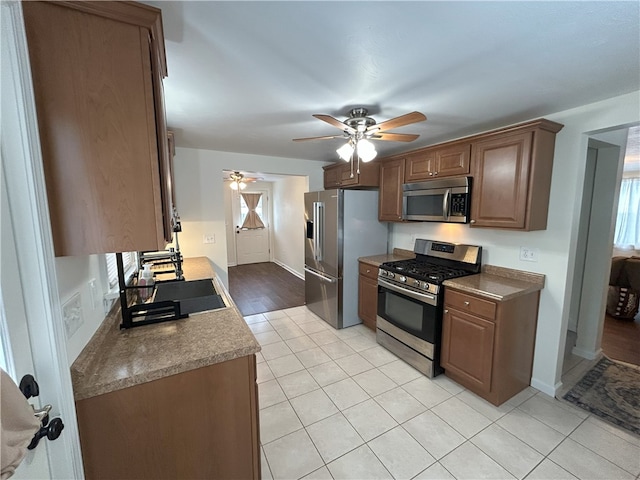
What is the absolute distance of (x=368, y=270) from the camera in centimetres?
329

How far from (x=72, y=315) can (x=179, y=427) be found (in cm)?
63

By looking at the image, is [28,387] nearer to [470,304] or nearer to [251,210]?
[470,304]

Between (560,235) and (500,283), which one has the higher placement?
(560,235)


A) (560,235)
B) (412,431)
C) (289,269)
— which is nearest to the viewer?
(412,431)

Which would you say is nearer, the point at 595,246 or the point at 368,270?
the point at 595,246

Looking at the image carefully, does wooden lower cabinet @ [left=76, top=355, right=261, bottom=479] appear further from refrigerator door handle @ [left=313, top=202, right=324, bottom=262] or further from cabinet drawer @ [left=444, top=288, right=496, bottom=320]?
refrigerator door handle @ [left=313, top=202, right=324, bottom=262]

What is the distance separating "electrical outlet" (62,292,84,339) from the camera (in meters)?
0.99

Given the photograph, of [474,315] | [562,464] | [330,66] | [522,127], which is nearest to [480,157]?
[522,127]

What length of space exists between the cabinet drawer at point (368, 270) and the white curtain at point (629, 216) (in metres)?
5.77

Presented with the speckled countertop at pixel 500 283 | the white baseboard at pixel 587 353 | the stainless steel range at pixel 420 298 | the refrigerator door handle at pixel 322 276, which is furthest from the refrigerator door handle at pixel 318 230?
the white baseboard at pixel 587 353

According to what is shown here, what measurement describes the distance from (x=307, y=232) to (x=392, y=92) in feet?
7.79

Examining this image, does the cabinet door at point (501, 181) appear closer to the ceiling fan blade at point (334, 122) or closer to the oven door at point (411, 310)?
the oven door at point (411, 310)

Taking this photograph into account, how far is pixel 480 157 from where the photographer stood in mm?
2301

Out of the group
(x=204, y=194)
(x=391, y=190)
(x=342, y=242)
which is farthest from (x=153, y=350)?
(x=391, y=190)
